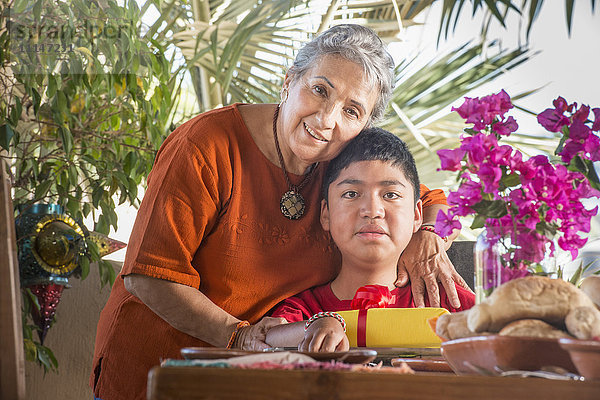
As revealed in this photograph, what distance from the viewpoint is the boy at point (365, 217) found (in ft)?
4.93

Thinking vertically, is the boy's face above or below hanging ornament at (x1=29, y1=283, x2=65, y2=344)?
above

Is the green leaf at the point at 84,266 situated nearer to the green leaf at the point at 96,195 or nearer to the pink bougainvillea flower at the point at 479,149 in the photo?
the green leaf at the point at 96,195

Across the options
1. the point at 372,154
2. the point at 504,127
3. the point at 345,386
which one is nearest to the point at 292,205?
the point at 372,154

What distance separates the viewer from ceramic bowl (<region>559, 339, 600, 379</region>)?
59 centimetres

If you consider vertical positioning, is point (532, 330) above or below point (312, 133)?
below

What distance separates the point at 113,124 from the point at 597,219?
158 inches

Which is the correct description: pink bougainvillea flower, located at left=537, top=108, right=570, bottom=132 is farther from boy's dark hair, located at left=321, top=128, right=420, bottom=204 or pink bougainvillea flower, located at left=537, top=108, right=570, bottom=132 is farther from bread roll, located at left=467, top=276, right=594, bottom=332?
boy's dark hair, located at left=321, top=128, right=420, bottom=204

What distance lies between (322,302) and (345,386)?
98cm

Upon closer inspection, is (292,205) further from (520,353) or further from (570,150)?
(520,353)

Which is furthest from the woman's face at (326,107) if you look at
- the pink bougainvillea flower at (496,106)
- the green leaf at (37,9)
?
the green leaf at (37,9)

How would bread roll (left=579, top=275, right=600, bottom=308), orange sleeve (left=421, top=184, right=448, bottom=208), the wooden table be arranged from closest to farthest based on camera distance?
the wooden table
bread roll (left=579, top=275, right=600, bottom=308)
orange sleeve (left=421, top=184, right=448, bottom=208)

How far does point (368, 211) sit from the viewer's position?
150 cm

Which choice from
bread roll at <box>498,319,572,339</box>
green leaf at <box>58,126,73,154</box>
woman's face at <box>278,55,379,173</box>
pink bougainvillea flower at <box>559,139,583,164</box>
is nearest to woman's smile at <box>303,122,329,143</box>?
woman's face at <box>278,55,379,173</box>

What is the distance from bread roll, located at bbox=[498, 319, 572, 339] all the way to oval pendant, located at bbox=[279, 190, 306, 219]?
0.89m
